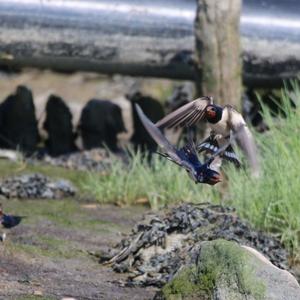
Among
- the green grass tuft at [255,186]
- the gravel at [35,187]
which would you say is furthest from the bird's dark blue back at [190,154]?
the gravel at [35,187]

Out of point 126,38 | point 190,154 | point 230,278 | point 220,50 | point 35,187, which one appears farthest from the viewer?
point 126,38

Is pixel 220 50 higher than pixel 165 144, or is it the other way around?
pixel 165 144

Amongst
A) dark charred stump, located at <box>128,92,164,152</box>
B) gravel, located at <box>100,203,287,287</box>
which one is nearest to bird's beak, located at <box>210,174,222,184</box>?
gravel, located at <box>100,203,287,287</box>

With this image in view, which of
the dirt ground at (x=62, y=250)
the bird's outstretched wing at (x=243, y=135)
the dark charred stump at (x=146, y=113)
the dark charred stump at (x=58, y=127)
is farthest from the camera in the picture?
the dark charred stump at (x=146, y=113)

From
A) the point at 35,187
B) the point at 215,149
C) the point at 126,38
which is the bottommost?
the point at 35,187

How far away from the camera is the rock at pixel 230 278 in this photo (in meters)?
5.75

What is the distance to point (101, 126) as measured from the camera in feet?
38.1

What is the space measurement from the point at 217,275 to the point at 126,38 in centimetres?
543

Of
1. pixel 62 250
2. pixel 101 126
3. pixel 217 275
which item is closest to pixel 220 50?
pixel 101 126

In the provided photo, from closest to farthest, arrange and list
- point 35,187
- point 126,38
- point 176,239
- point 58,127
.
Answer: point 176,239 → point 35,187 → point 126,38 → point 58,127

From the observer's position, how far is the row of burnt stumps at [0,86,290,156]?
11.4m

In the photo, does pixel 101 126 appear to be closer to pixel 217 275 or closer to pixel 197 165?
pixel 217 275

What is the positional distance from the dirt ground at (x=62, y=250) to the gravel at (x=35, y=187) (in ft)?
0.34

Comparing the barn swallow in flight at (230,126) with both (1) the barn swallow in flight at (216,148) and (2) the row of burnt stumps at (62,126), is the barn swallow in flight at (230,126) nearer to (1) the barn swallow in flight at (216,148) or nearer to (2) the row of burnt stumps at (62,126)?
(1) the barn swallow in flight at (216,148)
